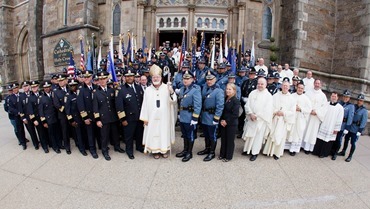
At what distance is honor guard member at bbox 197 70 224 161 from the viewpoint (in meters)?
4.70

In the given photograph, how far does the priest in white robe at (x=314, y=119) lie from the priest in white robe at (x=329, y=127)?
0.12 meters

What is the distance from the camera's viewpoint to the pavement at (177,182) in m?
3.58

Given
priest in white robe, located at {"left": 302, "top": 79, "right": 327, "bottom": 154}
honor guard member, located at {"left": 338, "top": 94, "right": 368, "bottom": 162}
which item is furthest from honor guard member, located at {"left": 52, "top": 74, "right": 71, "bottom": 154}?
honor guard member, located at {"left": 338, "top": 94, "right": 368, "bottom": 162}

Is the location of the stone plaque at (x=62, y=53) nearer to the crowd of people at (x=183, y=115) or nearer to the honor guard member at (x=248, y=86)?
the crowd of people at (x=183, y=115)

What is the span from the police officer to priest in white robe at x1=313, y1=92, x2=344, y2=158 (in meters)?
3.30

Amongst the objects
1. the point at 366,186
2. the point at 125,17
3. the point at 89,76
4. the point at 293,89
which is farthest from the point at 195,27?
the point at 366,186

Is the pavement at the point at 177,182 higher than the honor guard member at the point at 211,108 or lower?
lower

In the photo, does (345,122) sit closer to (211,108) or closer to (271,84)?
(271,84)

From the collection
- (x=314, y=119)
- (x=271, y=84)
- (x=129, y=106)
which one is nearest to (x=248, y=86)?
(x=271, y=84)

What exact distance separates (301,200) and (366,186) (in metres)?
1.70

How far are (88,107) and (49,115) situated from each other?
1136 mm

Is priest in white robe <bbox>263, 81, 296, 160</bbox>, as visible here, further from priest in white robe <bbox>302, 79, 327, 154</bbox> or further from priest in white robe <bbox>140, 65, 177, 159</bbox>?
priest in white robe <bbox>140, 65, 177, 159</bbox>

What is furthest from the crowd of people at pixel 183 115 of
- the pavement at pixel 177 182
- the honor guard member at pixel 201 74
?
the honor guard member at pixel 201 74

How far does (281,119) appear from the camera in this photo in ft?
16.9
